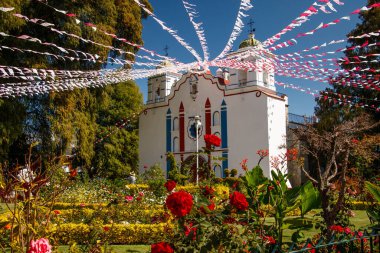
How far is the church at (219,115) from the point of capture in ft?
65.7

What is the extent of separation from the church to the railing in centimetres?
1397

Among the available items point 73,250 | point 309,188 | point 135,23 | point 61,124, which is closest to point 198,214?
point 73,250

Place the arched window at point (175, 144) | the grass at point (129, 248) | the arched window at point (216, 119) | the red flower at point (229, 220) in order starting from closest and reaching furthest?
1. the red flower at point (229, 220)
2. the grass at point (129, 248)
3. the arched window at point (216, 119)
4. the arched window at point (175, 144)

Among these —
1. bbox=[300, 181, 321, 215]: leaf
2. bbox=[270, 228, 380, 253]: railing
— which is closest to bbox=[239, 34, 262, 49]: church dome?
bbox=[300, 181, 321, 215]: leaf

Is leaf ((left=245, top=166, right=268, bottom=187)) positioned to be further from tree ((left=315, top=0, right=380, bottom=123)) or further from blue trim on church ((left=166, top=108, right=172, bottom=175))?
blue trim on church ((left=166, top=108, right=172, bottom=175))

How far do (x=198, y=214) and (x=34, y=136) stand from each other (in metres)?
13.8

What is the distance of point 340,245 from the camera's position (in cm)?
334

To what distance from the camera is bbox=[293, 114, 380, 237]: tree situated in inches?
164

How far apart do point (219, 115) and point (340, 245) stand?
18.6m

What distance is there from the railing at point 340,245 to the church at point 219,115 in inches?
550

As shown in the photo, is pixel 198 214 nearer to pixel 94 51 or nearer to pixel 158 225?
pixel 158 225

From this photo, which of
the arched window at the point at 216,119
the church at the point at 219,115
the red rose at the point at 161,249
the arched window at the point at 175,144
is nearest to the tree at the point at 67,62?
the church at the point at 219,115

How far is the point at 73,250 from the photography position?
122 inches

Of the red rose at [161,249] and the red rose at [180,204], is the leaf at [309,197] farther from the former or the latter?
the red rose at [161,249]
